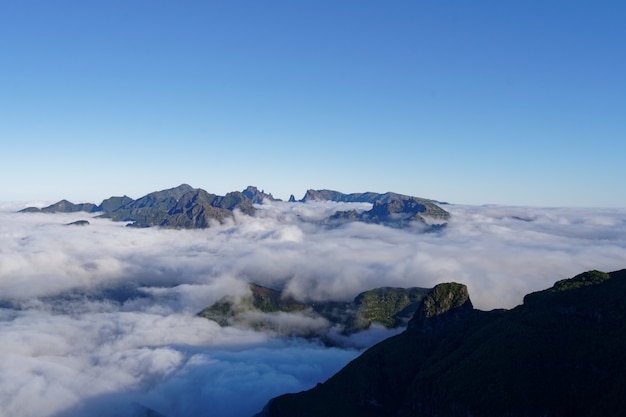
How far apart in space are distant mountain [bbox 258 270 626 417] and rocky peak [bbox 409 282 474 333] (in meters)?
0.47

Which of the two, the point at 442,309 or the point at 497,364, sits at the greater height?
the point at 442,309

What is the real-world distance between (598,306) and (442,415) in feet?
216

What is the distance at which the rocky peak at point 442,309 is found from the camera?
611 ft

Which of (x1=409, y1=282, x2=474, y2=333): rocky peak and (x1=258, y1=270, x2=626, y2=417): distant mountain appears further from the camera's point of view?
(x1=409, y1=282, x2=474, y2=333): rocky peak

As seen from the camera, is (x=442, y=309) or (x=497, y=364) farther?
(x=442, y=309)

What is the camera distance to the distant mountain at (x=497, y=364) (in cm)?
11862

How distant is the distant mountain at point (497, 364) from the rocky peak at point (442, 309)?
0.47 metres

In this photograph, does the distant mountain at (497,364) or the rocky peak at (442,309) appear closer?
the distant mountain at (497,364)

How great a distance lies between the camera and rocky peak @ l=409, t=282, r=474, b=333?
186 metres

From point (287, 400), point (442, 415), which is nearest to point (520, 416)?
point (442, 415)

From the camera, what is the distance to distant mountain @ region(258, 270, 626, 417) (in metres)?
119

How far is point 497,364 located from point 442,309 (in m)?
55.7

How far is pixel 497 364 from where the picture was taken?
133875mm

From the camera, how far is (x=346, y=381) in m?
174
